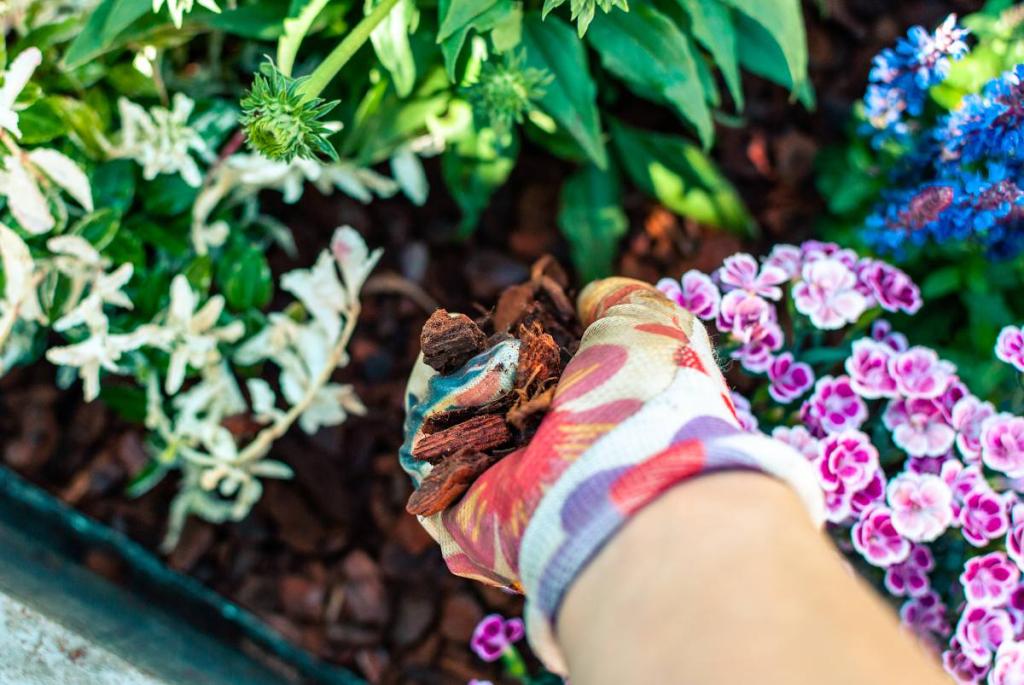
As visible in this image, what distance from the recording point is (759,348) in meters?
1.11

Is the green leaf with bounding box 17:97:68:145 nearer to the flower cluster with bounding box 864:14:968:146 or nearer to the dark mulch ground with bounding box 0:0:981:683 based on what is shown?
the dark mulch ground with bounding box 0:0:981:683

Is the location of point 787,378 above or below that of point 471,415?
below

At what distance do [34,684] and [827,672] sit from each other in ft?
2.97

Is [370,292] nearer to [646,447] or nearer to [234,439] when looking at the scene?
[234,439]

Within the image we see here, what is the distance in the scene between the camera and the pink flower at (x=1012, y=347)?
101cm

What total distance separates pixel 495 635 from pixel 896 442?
0.58 m

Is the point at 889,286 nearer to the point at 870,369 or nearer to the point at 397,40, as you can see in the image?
the point at 870,369

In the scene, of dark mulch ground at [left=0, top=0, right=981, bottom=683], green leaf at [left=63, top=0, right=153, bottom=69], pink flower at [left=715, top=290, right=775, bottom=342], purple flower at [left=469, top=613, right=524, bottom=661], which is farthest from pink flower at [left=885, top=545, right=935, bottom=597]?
green leaf at [left=63, top=0, right=153, bottom=69]

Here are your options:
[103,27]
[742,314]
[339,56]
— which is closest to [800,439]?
[742,314]

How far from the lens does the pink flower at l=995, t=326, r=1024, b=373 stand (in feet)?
3.33

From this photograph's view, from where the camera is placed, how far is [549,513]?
0.65 meters

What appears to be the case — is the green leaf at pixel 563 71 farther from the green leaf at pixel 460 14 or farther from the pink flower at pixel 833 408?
the pink flower at pixel 833 408

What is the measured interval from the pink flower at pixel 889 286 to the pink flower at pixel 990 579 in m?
0.31

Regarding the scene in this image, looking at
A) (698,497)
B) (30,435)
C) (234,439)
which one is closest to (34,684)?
(234,439)
